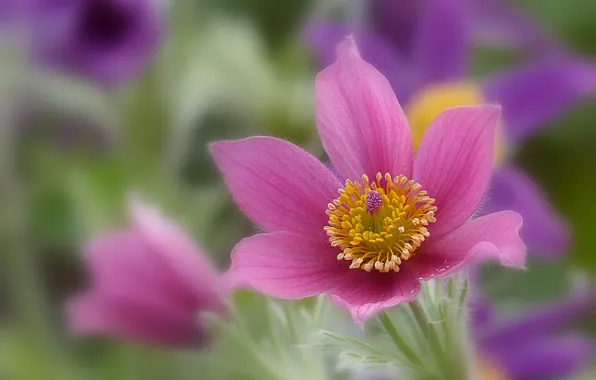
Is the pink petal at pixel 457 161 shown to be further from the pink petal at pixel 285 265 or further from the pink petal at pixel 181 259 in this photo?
the pink petal at pixel 181 259

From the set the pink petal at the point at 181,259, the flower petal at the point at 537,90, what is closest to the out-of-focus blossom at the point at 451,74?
the flower petal at the point at 537,90

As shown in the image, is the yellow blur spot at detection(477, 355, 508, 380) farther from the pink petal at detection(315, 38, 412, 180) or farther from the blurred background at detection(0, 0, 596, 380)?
the pink petal at detection(315, 38, 412, 180)

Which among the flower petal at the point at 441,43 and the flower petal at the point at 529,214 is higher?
the flower petal at the point at 441,43

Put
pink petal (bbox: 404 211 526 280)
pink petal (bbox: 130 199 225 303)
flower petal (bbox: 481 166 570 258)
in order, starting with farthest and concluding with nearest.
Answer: flower petal (bbox: 481 166 570 258), pink petal (bbox: 130 199 225 303), pink petal (bbox: 404 211 526 280)

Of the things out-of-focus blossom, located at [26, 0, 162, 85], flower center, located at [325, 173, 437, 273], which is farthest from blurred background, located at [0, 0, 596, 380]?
flower center, located at [325, 173, 437, 273]

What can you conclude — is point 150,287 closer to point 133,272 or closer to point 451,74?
point 133,272

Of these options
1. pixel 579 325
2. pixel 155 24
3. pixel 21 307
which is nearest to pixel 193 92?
pixel 155 24

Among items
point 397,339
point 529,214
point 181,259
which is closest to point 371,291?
point 397,339

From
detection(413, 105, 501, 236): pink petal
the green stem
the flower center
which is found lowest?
the green stem

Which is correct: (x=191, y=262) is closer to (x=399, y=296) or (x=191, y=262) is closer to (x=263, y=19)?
(x=399, y=296)
